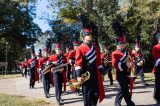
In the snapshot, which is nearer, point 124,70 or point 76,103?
point 124,70

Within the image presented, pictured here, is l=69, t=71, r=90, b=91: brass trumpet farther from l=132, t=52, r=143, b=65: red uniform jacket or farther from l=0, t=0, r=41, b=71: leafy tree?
l=0, t=0, r=41, b=71: leafy tree

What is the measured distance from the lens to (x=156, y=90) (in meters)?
12.5

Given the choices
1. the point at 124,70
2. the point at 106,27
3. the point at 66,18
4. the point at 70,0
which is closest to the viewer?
the point at 124,70

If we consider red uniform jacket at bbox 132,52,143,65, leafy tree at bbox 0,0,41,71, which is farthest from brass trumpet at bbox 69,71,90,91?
leafy tree at bbox 0,0,41,71

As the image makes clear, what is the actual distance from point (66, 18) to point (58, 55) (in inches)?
941

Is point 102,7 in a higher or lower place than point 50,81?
higher

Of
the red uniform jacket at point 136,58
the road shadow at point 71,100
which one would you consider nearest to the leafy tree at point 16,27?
the red uniform jacket at point 136,58

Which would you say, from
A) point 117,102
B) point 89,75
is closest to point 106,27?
point 117,102

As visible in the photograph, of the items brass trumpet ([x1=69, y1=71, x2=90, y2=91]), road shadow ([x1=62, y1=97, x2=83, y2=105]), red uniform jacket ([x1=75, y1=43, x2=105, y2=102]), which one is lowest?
road shadow ([x1=62, y1=97, x2=83, y2=105])

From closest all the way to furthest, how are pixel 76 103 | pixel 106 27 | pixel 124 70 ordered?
pixel 124 70, pixel 76 103, pixel 106 27

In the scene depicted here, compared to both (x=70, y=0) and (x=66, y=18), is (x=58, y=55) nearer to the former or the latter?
(x=70, y=0)

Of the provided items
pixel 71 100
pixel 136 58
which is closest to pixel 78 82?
pixel 71 100

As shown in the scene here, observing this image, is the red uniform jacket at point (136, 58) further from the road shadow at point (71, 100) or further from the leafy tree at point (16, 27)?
the leafy tree at point (16, 27)

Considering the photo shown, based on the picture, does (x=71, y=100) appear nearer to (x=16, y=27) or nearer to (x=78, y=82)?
(x=78, y=82)
